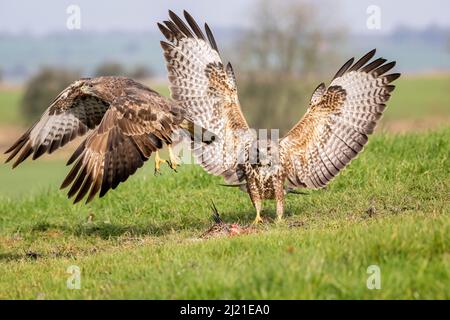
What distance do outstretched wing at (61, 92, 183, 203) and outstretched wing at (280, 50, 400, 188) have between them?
1560 millimetres

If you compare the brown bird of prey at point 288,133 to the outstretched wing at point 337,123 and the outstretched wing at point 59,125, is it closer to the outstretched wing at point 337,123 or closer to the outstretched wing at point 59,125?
the outstretched wing at point 337,123

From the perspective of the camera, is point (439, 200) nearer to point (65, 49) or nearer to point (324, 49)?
point (324, 49)

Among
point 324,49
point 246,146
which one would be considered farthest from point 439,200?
point 324,49

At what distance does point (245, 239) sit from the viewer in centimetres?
750

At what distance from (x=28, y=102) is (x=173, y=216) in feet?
165

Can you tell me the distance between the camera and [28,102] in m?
58.9

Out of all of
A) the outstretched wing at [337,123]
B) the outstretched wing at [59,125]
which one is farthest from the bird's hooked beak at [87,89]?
the outstretched wing at [337,123]

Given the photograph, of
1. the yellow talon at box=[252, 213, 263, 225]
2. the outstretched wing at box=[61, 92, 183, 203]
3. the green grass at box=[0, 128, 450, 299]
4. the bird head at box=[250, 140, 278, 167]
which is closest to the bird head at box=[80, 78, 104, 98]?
the outstretched wing at box=[61, 92, 183, 203]

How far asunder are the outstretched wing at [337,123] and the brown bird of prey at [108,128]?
55.1 inches

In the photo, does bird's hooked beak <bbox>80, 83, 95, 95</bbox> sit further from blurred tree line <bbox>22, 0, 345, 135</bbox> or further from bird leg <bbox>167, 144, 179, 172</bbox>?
blurred tree line <bbox>22, 0, 345, 135</bbox>

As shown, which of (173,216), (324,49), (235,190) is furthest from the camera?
(324,49)

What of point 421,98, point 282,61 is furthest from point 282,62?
point 421,98
